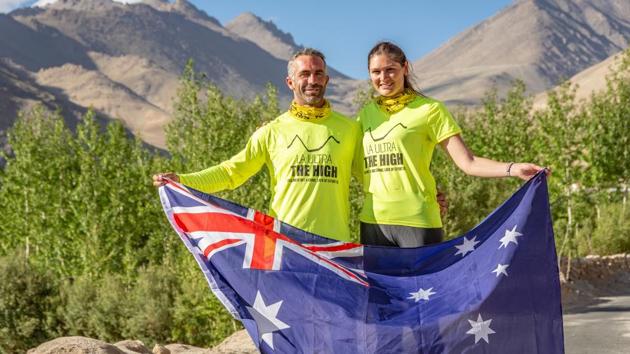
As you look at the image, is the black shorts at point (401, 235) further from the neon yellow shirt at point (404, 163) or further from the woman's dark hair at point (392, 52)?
the woman's dark hair at point (392, 52)

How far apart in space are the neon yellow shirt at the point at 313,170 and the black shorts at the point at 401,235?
0.17 metres

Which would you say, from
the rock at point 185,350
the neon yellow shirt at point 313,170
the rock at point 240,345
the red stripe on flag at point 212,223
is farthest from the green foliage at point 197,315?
the neon yellow shirt at point 313,170

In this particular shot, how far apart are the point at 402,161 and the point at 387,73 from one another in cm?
54

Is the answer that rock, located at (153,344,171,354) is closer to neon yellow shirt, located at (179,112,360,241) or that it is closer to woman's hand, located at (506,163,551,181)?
neon yellow shirt, located at (179,112,360,241)

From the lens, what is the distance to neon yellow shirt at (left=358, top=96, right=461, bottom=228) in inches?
185

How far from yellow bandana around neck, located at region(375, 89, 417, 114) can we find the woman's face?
0.11 ft

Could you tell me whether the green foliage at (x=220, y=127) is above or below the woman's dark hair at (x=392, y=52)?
above

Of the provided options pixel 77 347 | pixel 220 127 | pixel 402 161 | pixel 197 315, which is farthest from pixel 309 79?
pixel 220 127

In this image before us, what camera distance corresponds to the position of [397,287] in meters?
4.54

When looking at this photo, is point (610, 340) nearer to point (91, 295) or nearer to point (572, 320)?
point (572, 320)

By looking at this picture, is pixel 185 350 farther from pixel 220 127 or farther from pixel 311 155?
pixel 220 127

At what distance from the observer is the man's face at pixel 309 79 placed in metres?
4.75

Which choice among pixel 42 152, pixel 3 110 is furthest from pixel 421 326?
pixel 3 110

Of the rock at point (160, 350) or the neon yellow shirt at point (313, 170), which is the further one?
the rock at point (160, 350)
